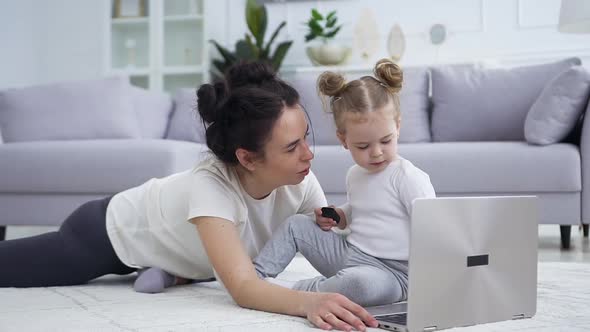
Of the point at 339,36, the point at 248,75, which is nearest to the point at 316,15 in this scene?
the point at 339,36

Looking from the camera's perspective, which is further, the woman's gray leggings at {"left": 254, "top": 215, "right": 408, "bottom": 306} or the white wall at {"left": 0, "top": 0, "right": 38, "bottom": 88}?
the white wall at {"left": 0, "top": 0, "right": 38, "bottom": 88}

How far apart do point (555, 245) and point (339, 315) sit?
2389 millimetres

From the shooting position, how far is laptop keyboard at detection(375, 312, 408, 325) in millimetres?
1297

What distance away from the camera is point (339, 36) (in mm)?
5652

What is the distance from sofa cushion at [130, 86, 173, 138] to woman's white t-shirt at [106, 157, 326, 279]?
2199 millimetres

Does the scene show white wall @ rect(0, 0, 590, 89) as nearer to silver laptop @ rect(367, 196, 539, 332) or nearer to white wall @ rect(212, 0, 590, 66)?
white wall @ rect(212, 0, 590, 66)

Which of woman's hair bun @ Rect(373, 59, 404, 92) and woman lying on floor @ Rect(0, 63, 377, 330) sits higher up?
woman's hair bun @ Rect(373, 59, 404, 92)

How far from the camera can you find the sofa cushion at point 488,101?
143 inches

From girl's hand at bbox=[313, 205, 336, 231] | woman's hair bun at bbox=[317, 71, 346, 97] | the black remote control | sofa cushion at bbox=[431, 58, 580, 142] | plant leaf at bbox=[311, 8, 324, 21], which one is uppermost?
plant leaf at bbox=[311, 8, 324, 21]

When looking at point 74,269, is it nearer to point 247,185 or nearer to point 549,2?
point 247,185

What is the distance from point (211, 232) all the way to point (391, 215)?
37cm

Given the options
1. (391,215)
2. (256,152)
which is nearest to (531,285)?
(391,215)

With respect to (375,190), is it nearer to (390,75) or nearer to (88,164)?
(390,75)

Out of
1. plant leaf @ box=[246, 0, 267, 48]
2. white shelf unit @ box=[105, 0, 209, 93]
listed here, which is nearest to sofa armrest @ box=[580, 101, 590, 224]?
plant leaf @ box=[246, 0, 267, 48]
